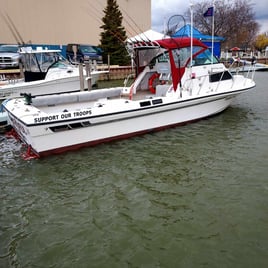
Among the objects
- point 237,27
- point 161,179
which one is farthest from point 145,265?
point 237,27

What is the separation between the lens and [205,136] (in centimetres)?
714

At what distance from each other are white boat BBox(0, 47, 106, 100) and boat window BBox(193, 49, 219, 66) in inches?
259

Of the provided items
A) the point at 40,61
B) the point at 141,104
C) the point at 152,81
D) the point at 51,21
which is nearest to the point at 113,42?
the point at 51,21

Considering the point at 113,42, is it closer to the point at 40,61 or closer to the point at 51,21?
the point at 51,21

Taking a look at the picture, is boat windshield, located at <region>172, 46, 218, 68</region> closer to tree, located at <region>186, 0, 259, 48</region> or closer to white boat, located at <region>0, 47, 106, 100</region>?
white boat, located at <region>0, 47, 106, 100</region>

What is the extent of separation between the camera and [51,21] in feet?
89.3

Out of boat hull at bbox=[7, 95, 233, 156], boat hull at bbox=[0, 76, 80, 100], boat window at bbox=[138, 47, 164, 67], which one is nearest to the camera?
boat hull at bbox=[7, 95, 233, 156]

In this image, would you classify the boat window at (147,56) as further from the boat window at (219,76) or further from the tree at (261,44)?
the tree at (261,44)

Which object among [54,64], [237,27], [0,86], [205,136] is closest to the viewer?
[205,136]

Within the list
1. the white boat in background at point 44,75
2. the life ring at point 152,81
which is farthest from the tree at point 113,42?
the life ring at point 152,81

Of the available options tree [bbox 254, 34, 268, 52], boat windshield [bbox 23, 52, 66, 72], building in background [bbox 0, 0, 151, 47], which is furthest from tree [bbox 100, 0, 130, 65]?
tree [bbox 254, 34, 268, 52]

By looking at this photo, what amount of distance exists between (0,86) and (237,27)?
34472 millimetres

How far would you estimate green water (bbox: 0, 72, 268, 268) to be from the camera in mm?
3223

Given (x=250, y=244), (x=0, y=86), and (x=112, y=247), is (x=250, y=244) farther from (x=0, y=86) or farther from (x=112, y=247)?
(x=0, y=86)
